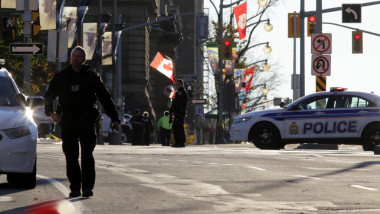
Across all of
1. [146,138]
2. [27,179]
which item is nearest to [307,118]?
[27,179]

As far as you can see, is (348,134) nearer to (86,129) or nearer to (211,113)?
(86,129)

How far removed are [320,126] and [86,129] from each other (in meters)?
14.2

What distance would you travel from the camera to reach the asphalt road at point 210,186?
1011cm

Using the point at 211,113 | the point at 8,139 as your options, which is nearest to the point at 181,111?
the point at 8,139

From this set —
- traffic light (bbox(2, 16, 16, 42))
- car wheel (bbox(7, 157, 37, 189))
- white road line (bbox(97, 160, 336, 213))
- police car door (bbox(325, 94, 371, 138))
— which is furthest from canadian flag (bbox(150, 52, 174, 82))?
car wheel (bbox(7, 157, 37, 189))

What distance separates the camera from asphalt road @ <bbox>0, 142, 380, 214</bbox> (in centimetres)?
1011

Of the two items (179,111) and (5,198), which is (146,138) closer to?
(179,111)

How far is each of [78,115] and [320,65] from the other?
64.3 ft

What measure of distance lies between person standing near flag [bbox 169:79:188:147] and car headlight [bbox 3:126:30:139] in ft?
45.1

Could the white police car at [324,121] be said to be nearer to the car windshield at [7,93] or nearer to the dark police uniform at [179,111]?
the dark police uniform at [179,111]

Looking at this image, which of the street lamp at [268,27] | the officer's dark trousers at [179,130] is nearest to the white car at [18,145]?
the officer's dark trousers at [179,130]

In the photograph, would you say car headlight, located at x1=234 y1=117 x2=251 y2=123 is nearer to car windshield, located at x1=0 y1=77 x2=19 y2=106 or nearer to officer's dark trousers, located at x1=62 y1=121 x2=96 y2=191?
car windshield, located at x1=0 y1=77 x2=19 y2=106

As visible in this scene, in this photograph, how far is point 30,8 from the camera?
2956 centimetres

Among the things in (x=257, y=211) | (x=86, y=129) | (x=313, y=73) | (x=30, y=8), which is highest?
(x=30, y=8)
